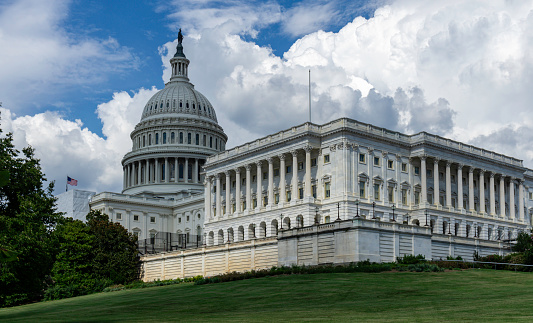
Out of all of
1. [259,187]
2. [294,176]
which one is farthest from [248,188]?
[294,176]

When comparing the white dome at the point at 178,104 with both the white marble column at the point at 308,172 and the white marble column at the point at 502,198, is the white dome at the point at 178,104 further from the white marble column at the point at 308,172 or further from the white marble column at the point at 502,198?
the white marble column at the point at 502,198

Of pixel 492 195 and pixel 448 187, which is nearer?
pixel 448 187

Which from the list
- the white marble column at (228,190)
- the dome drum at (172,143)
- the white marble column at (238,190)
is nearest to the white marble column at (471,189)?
the white marble column at (238,190)

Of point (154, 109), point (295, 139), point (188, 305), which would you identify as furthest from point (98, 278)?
point (154, 109)

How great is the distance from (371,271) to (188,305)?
71.6ft

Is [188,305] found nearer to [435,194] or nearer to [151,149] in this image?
[435,194]

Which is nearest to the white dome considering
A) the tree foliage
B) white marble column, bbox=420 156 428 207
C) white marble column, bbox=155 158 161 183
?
white marble column, bbox=155 158 161 183

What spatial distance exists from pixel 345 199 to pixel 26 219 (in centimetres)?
5252

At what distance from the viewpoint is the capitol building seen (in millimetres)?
74875

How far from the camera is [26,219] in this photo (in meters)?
54.3

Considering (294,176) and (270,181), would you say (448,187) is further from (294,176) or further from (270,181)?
(270,181)

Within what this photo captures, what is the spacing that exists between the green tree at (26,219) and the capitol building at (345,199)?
26831 mm

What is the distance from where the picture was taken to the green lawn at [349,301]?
30.8 meters

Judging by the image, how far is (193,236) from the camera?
460 feet
